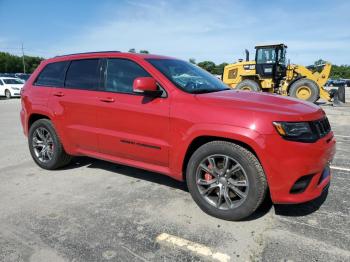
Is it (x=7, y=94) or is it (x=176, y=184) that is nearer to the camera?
(x=176, y=184)

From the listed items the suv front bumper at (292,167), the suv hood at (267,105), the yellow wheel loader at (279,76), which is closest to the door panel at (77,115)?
the suv hood at (267,105)

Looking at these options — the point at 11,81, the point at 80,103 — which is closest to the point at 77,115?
the point at 80,103

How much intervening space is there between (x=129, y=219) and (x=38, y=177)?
210 cm

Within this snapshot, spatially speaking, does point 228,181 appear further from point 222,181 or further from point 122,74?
point 122,74

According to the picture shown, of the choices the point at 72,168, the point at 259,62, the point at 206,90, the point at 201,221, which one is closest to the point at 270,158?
the point at 201,221

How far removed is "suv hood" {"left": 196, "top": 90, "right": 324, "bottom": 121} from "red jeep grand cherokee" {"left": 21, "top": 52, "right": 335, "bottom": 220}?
0.01 meters

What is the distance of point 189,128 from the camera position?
139 inches

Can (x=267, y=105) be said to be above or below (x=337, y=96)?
above

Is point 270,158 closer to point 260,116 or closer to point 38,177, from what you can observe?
point 260,116

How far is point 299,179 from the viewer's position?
3.14m

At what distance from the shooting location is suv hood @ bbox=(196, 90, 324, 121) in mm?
3160

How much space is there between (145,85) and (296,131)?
1.63m

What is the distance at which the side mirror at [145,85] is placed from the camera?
11.8 feet

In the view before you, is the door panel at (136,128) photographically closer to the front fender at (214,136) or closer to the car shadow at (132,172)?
the front fender at (214,136)
